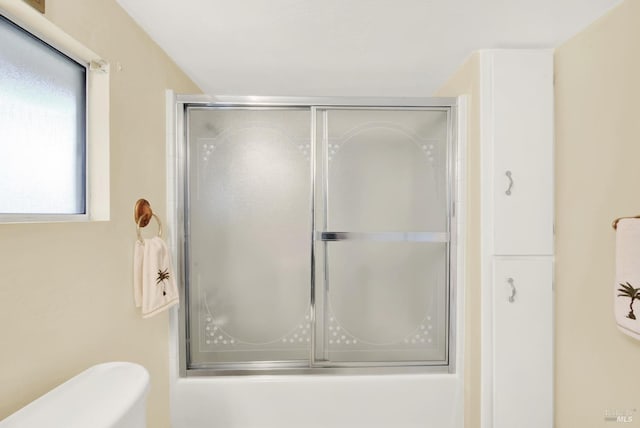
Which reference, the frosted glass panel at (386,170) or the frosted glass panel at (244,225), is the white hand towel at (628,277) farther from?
the frosted glass panel at (244,225)

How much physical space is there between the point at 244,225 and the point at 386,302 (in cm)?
98

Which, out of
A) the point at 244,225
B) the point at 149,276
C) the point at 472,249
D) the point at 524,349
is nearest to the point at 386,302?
the point at 472,249

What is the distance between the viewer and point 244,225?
175 cm

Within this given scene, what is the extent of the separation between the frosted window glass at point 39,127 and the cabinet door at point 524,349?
1968mm

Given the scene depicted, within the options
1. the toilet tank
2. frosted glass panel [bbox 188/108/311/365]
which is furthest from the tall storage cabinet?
the toilet tank

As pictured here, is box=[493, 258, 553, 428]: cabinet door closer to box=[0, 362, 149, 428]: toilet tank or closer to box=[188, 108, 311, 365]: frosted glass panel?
box=[188, 108, 311, 365]: frosted glass panel

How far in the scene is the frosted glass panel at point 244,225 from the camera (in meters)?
1.75

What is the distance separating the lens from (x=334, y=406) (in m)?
1.72

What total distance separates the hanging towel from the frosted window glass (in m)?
0.32

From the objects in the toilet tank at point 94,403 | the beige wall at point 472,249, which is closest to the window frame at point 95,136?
the toilet tank at point 94,403

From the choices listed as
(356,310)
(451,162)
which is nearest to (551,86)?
(451,162)

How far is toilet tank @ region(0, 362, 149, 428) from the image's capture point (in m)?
0.71

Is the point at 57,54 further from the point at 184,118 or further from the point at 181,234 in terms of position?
the point at 181,234

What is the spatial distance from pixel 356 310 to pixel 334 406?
57cm
